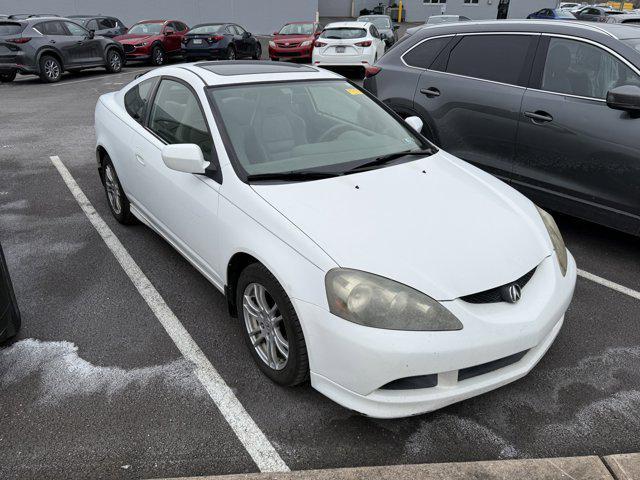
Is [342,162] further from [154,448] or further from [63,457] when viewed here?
[63,457]

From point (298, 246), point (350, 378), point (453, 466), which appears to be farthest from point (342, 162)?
point (453, 466)

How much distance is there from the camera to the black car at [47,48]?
13.5m

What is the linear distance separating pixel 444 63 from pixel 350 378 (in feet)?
12.9

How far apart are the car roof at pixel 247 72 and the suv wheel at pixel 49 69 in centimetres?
1221

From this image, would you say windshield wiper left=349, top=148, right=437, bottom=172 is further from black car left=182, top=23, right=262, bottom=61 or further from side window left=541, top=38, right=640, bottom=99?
black car left=182, top=23, right=262, bottom=61

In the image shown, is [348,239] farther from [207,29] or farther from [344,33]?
[207,29]

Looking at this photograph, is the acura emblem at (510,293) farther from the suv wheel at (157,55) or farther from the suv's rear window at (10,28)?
the suv wheel at (157,55)

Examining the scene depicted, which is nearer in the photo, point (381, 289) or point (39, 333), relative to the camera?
point (381, 289)

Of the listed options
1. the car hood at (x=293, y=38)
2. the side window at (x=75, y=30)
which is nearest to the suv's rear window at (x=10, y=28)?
the side window at (x=75, y=30)

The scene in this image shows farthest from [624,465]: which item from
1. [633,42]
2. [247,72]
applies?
[633,42]

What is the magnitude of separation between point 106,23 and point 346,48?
37.3 ft

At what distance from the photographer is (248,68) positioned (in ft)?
12.2

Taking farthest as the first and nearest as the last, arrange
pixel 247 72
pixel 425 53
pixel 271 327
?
pixel 425 53 < pixel 247 72 < pixel 271 327

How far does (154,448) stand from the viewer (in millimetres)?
2406
